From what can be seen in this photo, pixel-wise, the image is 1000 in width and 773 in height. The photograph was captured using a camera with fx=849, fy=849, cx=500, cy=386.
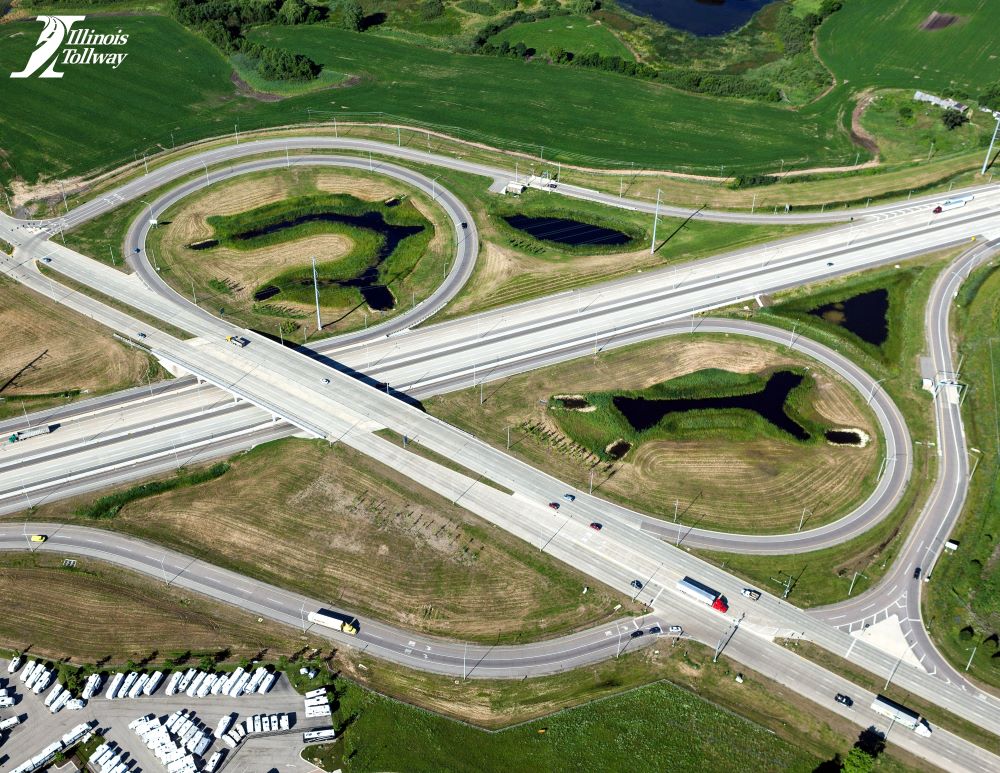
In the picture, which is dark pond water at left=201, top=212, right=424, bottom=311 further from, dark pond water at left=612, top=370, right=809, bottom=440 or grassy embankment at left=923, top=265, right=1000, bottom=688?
grassy embankment at left=923, top=265, right=1000, bottom=688

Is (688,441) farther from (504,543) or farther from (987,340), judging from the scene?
(987,340)

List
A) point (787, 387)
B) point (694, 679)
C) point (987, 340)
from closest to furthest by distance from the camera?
1. point (694, 679)
2. point (787, 387)
3. point (987, 340)

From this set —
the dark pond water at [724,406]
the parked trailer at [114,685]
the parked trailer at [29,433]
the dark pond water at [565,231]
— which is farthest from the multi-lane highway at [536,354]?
the parked trailer at [114,685]

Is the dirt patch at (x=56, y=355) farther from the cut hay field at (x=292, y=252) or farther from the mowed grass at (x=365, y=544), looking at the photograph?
the mowed grass at (x=365, y=544)

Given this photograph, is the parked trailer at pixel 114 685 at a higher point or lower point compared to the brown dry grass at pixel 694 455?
lower

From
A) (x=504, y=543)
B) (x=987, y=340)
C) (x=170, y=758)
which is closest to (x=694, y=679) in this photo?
(x=504, y=543)

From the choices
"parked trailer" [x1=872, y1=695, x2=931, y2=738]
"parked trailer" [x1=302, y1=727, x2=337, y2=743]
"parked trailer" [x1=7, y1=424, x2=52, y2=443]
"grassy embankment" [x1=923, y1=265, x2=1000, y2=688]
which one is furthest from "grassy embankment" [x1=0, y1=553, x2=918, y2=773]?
"parked trailer" [x1=7, y1=424, x2=52, y2=443]
